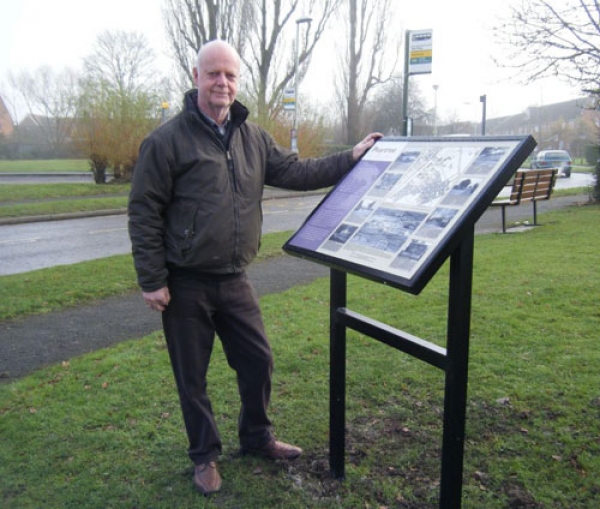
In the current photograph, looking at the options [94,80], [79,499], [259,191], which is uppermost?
[94,80]

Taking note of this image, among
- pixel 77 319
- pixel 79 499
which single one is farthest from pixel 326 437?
pixel 77 319

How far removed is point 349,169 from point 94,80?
22432mm

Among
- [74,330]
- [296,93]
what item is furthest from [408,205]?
[296,93]

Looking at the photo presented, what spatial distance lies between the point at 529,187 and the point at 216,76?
9.66 m

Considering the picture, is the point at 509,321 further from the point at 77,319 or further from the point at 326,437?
the point at 77,319

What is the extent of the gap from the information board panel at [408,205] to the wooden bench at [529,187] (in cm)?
846

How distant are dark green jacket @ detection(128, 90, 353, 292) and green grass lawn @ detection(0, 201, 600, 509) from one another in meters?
1.09

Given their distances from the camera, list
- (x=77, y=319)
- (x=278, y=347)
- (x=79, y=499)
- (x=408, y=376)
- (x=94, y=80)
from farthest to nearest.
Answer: (x=94, y=80), (x=77, y=319), (x=278, y=347), (x=408, y=376), (x=79, y=499)

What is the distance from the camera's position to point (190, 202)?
2697 millimetres

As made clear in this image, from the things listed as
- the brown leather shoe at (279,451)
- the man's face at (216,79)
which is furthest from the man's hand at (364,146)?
the brown leather shoe at (279,451)

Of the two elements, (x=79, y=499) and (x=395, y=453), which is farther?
(x=395, y=453)

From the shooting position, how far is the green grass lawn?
111 inches

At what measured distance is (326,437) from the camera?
132 inches

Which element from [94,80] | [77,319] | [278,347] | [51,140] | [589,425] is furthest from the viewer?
[51,140]
